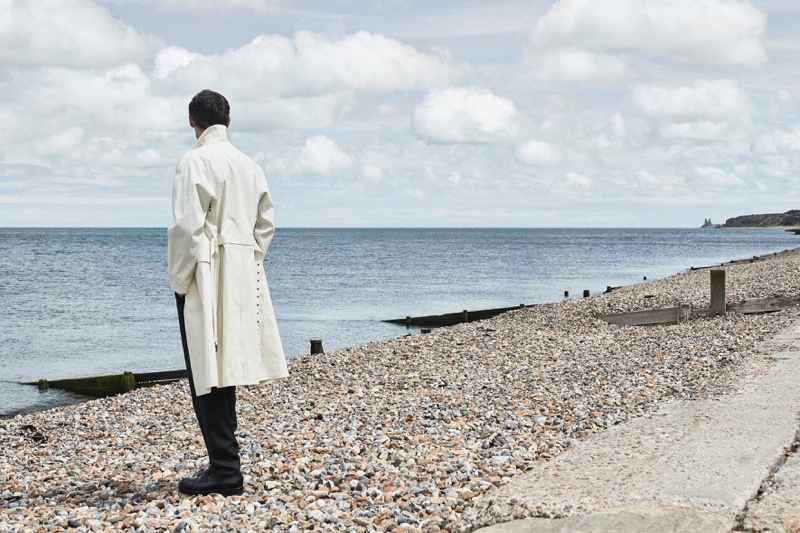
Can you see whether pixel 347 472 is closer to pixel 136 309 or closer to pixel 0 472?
pixel 0 472

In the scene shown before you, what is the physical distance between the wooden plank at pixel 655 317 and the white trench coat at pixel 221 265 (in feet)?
34.8

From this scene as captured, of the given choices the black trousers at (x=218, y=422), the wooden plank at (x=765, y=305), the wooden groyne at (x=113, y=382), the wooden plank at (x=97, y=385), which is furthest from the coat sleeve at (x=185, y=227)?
the wooden plank at (x=765, y=305)

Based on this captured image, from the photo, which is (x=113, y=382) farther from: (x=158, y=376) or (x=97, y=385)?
(x=158, y=376)

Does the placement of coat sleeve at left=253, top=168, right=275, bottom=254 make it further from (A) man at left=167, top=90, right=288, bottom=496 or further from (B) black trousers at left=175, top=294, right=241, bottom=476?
(B) black trousers at left=175, top=294, right=241, bottom=476

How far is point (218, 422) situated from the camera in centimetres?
468

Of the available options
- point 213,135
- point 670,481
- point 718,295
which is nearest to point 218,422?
point 213,135

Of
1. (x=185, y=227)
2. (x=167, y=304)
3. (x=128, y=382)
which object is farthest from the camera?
(x=167, y=304)

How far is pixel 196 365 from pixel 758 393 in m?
5.17

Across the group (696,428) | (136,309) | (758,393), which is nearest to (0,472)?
(696,428)

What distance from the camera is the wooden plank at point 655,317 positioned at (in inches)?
548

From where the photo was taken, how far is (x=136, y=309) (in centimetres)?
3152

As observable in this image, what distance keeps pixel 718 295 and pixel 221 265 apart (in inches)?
458

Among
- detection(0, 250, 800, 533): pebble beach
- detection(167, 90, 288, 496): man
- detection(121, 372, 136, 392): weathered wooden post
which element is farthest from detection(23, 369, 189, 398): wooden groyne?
detection(167, 90, 288, 496): man

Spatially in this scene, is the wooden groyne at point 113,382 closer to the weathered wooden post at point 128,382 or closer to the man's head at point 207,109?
the weathered wooden post at point 128,382
